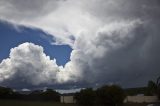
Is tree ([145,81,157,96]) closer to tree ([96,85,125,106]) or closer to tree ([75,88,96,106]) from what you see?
tree ([75,88,96,106])

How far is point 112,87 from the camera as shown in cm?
10994

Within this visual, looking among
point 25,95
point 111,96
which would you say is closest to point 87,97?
point 111,96

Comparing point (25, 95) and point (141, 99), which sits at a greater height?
point (25, 95)

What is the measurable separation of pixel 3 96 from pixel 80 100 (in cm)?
2878

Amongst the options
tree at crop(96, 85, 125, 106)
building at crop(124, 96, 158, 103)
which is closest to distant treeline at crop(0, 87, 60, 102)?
building at crop(124, 96, 158, 103)

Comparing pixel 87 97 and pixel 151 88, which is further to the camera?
pixel 151 88

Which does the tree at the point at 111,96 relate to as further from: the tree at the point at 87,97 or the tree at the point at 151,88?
the tree at the point at 151,88

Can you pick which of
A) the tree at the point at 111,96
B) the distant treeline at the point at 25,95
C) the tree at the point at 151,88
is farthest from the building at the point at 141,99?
the tree at the point at 111,96

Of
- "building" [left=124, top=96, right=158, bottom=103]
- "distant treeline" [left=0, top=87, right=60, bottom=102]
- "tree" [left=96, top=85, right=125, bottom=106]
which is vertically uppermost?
"distant treeline" [left=0, top=87, right=60, bottom=102]

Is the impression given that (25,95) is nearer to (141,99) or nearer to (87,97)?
(87,97)

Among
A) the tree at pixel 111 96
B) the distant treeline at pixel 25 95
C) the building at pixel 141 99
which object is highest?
the distant treeline at pixel 25 95

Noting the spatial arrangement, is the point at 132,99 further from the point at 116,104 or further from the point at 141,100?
the point at 116,104

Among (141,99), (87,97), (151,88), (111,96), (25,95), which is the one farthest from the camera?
(151,88)

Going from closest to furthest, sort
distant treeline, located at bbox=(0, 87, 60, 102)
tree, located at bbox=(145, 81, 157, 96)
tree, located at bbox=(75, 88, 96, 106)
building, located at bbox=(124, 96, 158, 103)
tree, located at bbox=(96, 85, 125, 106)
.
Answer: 1. tree, located at bbox=(96, 85, 125, 106)
2. tree, located at bbox=(75, 88, 96, 106)
3. distant treeline, located at bbox=(0, 87, 60, 102)
4. building, located at bbox=(124, 96, 158, 103)
5. tree, located at bbox=(145, 81, 157, 96)
